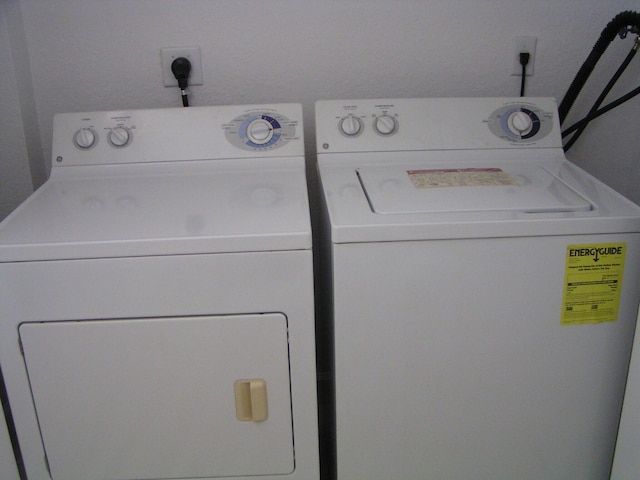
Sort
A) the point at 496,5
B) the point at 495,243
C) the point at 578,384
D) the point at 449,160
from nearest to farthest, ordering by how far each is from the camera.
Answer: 1. the point at 495,243
2. the point at 578,384
3. the point at 449,160
4. the point at 496,5

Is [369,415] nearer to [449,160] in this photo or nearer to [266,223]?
[266,223]

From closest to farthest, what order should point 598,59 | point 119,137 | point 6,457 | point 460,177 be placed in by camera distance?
point 6,457 → point 460,177 → point 119,137 → point 598,59

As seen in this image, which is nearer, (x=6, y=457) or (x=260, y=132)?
(x=6, y=457)

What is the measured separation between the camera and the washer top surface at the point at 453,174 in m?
1.14

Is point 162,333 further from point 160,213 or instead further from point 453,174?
point 453,174

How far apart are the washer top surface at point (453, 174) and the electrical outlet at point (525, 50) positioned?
20 cm

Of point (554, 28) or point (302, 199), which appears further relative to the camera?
point (554, 28)

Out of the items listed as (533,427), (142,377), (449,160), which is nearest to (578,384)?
(533,427)

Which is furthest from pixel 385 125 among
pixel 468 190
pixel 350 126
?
pixel 468 190

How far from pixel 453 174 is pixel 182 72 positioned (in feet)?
2.67

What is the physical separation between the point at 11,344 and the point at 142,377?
0.86 ft

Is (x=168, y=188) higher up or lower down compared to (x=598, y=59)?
lower down

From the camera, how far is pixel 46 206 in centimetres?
131

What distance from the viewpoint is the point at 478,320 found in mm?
1210
